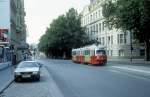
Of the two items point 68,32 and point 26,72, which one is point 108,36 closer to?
point 68,32

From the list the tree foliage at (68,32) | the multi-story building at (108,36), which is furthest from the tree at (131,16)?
the tree foliage at (68,32)

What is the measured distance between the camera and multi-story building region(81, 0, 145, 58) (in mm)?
82988

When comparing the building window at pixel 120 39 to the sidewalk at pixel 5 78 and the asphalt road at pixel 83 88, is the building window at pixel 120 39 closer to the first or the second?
the sidewalk at pixel 5 78

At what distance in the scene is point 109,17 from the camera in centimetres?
6638

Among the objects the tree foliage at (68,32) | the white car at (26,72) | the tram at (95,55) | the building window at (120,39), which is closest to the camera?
the white car at (26,72)

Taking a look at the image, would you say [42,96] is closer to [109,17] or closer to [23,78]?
[23,78]

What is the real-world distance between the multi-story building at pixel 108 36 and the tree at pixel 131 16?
3.65 m

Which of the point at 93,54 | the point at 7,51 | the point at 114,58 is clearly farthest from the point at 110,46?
the point at 7,51

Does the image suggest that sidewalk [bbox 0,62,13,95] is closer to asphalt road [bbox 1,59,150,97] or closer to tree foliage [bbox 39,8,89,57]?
asphalt road [bbox 1,59,150,97]

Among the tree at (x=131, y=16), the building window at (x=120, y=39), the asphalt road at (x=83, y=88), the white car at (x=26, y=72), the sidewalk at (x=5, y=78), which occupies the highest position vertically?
the tree at (x=131, y=16)

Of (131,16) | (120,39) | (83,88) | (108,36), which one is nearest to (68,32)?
(108,36)

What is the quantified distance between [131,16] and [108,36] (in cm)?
3658

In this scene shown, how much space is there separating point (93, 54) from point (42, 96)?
1519 inches

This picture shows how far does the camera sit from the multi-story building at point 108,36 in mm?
82988
